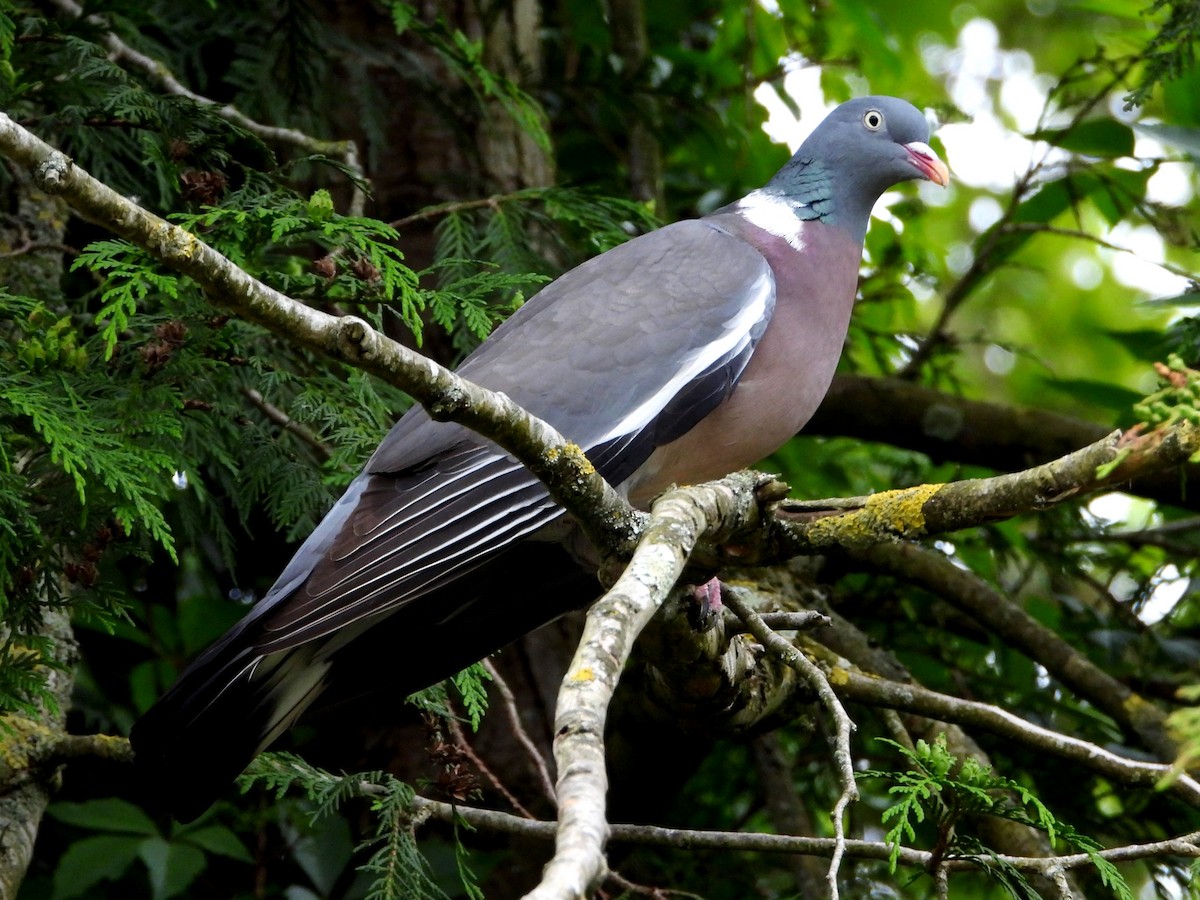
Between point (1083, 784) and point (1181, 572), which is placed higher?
point (1181, 572)

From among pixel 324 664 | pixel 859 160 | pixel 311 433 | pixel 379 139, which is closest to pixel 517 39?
pixel 379 139

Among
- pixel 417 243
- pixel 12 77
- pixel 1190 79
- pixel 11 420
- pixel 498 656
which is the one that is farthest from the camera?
pixel 417 243

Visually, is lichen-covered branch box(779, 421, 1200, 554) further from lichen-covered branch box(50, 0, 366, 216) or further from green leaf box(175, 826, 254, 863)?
green leaf box(175, 826, 254, 863)

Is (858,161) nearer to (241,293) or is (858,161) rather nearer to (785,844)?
(785,844)

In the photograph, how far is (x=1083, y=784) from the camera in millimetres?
3742

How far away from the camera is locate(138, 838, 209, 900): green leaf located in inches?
128

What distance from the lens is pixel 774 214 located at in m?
3.44

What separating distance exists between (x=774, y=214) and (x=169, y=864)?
2.29 meters

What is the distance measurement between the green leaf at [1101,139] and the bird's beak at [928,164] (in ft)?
1.81

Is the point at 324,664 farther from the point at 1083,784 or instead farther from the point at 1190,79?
the point at 1190,79

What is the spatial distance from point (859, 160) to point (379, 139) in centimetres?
143

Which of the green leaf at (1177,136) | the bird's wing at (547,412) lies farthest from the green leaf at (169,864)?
the green leaf at (1177,136)

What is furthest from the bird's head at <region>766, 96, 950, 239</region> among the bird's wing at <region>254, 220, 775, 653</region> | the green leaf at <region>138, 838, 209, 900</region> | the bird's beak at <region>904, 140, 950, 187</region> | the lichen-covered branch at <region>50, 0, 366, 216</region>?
the green leaf at <region>138, 838, 209, 900</region>

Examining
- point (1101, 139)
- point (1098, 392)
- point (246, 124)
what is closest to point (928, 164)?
point (1101, 139)
